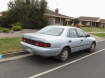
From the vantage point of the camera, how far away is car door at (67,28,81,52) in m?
7.22

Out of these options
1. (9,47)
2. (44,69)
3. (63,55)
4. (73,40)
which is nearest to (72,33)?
(73,40)

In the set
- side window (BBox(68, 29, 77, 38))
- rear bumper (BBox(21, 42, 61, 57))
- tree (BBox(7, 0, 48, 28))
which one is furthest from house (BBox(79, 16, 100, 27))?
rear bumper (BBox(21, 42, 61, 57))

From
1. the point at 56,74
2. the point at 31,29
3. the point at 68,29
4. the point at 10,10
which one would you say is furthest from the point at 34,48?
the point at 10,10

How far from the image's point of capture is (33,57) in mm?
7246

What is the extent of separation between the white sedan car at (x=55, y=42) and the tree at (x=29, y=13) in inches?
496

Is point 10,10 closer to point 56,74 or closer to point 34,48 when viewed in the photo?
point 34,48

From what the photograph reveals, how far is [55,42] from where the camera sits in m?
6.34

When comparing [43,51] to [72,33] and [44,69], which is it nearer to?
[44,69]

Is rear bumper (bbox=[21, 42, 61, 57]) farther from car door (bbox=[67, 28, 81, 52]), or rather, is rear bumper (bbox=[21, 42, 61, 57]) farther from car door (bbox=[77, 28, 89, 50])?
car door (bbox=[77, 28, 89, 50])

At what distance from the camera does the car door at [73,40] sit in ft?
23.7

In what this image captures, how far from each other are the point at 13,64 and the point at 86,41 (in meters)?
4.43

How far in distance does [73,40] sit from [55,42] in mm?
1366

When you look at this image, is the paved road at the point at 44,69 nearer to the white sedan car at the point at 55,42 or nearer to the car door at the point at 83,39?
the white sedan car at the point at 55,42

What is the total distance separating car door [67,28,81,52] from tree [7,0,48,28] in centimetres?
1287
